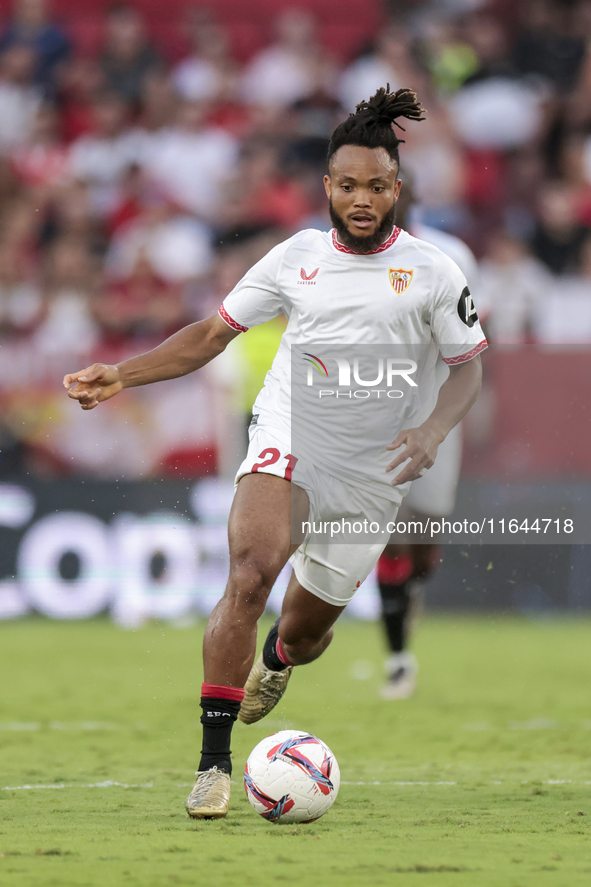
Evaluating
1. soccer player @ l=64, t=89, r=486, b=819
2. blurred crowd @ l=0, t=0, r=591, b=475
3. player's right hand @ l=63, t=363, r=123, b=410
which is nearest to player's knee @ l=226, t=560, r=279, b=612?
soccer player @ l=64, t=89, r=486, b=819

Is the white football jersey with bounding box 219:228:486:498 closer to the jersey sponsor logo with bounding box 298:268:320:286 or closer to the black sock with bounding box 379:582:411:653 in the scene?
the jersey sponsor logo with bounding box 298:268:320:286

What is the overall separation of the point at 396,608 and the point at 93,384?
11.2ft

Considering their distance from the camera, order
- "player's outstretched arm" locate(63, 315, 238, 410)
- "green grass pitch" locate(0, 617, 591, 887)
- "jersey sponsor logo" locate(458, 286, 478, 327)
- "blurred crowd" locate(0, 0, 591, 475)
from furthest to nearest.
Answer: "blurred crowd" locate(0, 0, 591, 475) → "player's outstretched arm" locate(63, 315, 238, 410) → "jersey sponsor logo" locate(458, 286, 478, 327) → "green grass pitch" locate(0, 617, 591, 887)

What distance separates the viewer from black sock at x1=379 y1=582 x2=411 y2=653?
7.71 metres

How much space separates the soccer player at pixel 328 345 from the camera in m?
4.47

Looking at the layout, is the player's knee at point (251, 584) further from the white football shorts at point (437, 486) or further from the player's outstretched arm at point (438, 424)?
the white football shorts at point (437, 486)

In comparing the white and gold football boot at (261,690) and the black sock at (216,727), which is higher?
the black sock at (216,727)

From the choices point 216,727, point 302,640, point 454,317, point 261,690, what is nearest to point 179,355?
point 454,317

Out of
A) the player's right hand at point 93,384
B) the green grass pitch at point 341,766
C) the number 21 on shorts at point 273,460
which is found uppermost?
the player's right hand at point 93,384

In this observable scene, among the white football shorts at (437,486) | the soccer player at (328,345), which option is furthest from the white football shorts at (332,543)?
the white football shorts at (437,486)

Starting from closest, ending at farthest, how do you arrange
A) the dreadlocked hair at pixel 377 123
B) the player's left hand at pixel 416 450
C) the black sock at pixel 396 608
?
the player's left hand at pixel 416 450
the dreadlocked hair at pixel 377 123
the black sock at pixel 396 608

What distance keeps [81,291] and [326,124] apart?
12.1 ft

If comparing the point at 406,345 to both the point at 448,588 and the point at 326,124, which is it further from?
the point at 326,124

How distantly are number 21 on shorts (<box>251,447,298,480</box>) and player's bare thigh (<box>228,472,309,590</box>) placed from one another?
0.09 ft
